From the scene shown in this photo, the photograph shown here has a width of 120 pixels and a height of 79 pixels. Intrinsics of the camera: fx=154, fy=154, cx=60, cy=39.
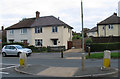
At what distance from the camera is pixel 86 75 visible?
7.37 m

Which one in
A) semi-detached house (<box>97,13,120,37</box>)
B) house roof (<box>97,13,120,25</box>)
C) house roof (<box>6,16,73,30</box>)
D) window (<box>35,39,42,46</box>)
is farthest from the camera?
house roof (<box>97,13,120,25</box>)

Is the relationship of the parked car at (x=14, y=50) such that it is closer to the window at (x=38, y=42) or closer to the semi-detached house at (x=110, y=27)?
the window at (x=38, y=42)

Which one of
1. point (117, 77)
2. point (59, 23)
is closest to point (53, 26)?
point (59, 23)

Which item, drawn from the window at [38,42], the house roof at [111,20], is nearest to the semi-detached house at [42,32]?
the window at [38,42]

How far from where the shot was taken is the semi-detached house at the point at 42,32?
31266mm

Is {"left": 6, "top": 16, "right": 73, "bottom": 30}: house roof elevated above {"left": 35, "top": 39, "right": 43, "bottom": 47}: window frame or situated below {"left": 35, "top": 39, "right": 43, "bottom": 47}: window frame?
above

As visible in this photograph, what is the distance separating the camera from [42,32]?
109ft

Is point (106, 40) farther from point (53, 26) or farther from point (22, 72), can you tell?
point (22, 72)

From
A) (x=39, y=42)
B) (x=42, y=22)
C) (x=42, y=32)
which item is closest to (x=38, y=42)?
(x=39, y=42)

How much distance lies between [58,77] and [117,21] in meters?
30.8

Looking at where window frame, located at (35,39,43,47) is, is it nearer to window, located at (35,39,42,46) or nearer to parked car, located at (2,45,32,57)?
window, located at (35,39,42,46)

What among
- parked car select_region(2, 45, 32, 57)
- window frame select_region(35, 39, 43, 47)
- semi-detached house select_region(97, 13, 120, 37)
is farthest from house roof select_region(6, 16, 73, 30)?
parked car select_region(2, 45, 32, 57)

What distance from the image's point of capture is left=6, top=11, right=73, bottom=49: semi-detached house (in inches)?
1231

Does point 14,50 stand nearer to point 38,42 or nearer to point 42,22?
point 38,42
